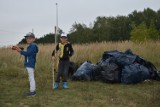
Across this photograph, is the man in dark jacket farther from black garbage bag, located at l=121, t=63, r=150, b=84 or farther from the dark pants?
black garbage bag, located at l=121, t=63, r=150, b=84

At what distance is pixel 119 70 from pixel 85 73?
3.39ft

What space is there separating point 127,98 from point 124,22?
5535 centimetres

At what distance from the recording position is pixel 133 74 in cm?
1041

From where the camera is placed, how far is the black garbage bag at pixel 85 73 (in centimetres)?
→ 1089

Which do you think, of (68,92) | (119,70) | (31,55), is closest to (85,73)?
(119,70)

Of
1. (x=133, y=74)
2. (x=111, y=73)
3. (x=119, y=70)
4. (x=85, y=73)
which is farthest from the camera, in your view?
(x=85, y=73)

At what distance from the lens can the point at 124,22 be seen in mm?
63094

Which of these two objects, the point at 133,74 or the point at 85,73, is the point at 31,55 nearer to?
the point at 85,73

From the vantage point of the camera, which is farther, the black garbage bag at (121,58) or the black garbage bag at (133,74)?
the black garbage bag at (121,58)

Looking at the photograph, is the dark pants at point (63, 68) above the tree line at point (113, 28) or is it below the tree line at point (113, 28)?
below

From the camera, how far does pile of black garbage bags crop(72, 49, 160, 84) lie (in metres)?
10.5

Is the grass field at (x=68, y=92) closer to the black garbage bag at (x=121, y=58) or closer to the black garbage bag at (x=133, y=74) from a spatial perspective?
the black garbage bag at (x=133, y=74)

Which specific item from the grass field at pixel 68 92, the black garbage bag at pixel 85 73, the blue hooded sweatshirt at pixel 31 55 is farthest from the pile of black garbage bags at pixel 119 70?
the blue hooded sweatshirt at pixel 31 55

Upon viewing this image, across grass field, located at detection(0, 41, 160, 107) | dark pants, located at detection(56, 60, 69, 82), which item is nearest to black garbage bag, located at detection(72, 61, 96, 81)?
grass field, located at detection(0, 41, 160, 107)
